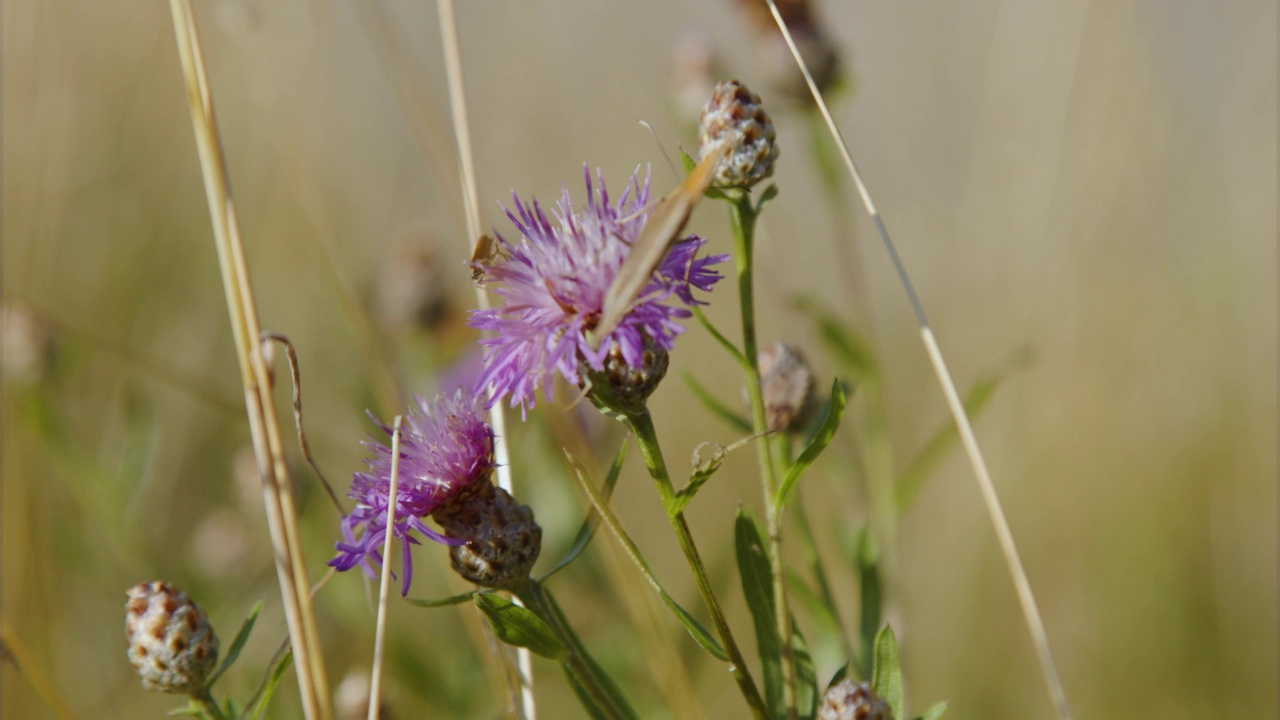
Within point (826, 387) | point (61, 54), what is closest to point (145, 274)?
point (61, 54)

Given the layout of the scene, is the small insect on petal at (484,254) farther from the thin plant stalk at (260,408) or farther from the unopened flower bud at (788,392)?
the unopened flower bud at (788,392)

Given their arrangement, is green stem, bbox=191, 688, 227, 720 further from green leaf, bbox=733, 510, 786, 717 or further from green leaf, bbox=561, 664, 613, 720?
green leaf, bbox=733, 510, 786, 717

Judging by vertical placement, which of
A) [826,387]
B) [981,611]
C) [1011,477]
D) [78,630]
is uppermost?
[78,630]

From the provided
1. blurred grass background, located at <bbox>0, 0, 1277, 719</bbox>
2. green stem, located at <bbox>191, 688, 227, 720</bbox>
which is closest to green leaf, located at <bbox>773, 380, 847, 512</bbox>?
blurred grass background, located at <bbox>0, 0, 1277, 719</bbox>

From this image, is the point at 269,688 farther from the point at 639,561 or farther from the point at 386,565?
the point at 639,561

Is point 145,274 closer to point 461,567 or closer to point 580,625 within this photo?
point 580,625

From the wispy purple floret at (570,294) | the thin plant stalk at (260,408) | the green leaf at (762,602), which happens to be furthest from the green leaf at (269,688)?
the green leaf at (762,602)
